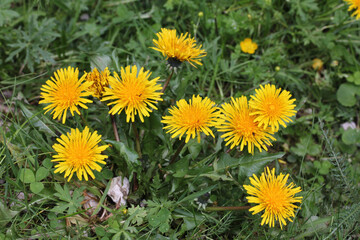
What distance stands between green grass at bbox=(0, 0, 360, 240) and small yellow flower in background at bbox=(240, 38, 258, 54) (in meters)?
0.06

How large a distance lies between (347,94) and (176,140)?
1.79 metres

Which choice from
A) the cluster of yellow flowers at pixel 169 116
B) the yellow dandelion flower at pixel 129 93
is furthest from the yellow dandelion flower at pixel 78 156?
the yellow dandelion flower at pixel 129 93

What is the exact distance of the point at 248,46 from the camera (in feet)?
11.0

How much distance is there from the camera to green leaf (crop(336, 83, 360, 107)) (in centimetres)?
323

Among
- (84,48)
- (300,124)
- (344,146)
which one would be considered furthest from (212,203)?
(84,48)

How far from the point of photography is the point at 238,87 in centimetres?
329

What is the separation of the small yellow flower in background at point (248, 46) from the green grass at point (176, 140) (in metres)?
0.06

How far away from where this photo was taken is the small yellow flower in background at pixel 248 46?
332 centimetres

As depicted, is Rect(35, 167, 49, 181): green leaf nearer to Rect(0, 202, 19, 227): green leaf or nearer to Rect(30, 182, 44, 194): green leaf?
Rect(30, 182, 44, 194): green leaf

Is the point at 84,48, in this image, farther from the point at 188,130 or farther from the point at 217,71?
the point at 188,130

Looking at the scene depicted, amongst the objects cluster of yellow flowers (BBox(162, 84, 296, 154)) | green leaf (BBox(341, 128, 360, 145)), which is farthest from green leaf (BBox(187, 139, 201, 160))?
green leaf (BBox(341, 128, 360, 145))

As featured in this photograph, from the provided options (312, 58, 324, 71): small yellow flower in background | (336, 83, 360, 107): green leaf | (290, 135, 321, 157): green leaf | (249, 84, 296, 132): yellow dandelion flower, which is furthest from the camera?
(312, 58, 324, 71): small yellow flower in background

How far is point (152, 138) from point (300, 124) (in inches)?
58.5

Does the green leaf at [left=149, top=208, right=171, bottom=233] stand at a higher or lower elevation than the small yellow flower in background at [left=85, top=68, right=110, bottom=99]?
lower
